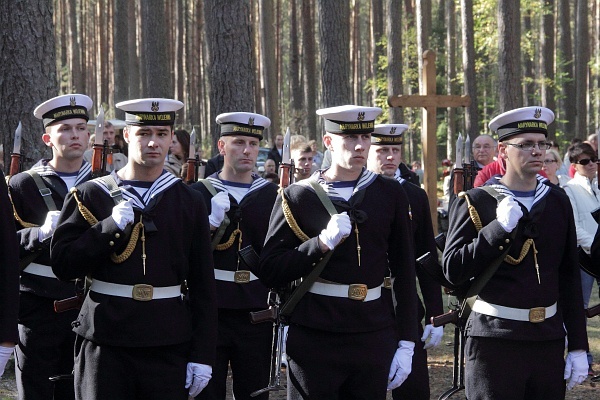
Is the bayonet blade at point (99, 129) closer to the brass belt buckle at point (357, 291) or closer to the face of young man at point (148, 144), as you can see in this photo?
the face of young man at point (148, 144)

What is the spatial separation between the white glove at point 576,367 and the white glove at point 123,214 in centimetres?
243

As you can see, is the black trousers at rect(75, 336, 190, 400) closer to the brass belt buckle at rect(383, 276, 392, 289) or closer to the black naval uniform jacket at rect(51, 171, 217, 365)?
the black naval uniform jacket at rect(51, 171, 217, 365)

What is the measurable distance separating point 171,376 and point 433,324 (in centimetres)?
188

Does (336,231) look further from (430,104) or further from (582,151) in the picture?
(430,104)

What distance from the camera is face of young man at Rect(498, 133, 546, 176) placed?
5.49 metres

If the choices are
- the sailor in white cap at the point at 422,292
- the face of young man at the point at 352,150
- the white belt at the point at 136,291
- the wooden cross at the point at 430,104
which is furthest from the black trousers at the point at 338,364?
the wooden cross at the point at 430,104

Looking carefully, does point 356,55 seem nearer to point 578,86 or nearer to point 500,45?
point 578,86

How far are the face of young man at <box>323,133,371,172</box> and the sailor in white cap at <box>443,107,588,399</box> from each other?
676 millimetres

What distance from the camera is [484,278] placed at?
17.9ft

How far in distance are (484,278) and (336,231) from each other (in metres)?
1.06

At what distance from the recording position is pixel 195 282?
4914 mm

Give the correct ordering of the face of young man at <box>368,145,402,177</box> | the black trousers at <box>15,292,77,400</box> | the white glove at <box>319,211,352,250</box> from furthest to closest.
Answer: the face of young man at <box>368,145,402,177</box>
the black trousers at <box>15,292,77,400</box>
the white glove at <box>319,211,352,250</box>

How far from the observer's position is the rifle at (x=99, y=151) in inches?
251

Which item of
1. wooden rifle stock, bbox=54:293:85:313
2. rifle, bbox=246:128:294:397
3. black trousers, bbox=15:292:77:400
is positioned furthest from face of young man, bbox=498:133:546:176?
black trousers, bbox=15:292:77:400
